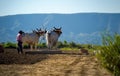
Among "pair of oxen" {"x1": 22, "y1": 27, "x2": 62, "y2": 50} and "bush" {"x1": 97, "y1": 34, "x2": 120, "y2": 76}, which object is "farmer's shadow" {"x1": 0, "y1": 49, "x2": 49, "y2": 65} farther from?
"bush" {"x1": 97, "y1": 34, "x2": 120, "y2": 76}

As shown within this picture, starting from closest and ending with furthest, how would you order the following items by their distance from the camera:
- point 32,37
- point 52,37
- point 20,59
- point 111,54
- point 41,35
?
point 111,54 < point 20,59 < point 32,37 < point 52,37 < point 41,35

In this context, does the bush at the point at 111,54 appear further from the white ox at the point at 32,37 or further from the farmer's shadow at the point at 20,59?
the white ox at the point at 32,37

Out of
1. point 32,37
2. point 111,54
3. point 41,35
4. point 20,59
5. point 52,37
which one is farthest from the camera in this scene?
point 41,35

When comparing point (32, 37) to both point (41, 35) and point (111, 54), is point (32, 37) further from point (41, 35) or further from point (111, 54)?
point (111, 54)

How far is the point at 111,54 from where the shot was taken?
12172mm

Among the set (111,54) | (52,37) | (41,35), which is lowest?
(111,54)

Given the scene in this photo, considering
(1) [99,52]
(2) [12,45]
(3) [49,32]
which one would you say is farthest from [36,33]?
(1) [99,52]

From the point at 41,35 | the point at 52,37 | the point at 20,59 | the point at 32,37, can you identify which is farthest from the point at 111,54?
the point at 41,35

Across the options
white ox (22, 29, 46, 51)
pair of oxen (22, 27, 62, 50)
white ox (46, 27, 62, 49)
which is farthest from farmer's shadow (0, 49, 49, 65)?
white ox (46, 27, 62, 49)

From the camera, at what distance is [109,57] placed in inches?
480

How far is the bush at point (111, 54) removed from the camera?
1198 centimetres

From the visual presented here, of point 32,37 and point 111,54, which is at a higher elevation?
point 32,37

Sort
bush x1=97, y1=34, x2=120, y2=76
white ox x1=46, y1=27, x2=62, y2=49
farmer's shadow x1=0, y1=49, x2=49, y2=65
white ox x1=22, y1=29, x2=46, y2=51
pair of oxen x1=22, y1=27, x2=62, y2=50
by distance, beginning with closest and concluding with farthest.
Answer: bush x1=97, y1=34, x2=120, y2=76, farmer's shadow x1=0, y1=49, x2=49, y2=65, white ox x1=22, y1=29, x2=46, y2=51, pair of oxen x1=22, y1=27, x2=62, y2=50, white ox x1=46, y1=27, x2=62, y2=49

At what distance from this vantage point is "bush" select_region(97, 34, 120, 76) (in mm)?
11977
